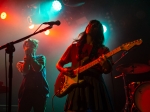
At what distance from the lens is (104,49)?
9.29ft

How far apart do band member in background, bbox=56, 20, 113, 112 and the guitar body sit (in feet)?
0.18

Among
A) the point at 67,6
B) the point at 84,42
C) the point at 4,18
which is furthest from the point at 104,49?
the point at 4,18

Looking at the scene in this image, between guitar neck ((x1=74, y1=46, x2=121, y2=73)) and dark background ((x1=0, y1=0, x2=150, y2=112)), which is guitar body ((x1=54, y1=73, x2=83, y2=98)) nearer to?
guitar neck ((x1=74, y1=46, x2=121, y2=73))

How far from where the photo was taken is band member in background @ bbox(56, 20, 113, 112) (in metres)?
2.47

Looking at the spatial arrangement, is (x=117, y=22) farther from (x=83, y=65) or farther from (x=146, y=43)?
(x=83, y=65)

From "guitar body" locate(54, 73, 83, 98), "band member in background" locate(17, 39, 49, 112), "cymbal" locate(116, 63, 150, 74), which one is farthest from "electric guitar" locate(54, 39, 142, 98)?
"cymbal" locate(116, 63, 150, 74)

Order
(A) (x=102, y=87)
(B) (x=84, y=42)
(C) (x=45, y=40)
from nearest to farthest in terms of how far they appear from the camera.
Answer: (A) (x=102, y=87) → (B) (x=84, y=42) → (C) (x=45, y=40)

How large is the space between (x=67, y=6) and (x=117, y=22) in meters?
1.56

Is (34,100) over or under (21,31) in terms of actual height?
under

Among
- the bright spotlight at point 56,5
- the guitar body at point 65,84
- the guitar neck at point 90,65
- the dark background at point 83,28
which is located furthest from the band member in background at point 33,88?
the bright spotlight at point 56,5

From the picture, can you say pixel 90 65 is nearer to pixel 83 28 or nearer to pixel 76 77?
pixel 76 77

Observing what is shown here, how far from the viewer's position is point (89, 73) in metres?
2.68

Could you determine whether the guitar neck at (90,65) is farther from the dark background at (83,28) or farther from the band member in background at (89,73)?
the dark background at (83,28)

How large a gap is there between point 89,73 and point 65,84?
0.38 metres
